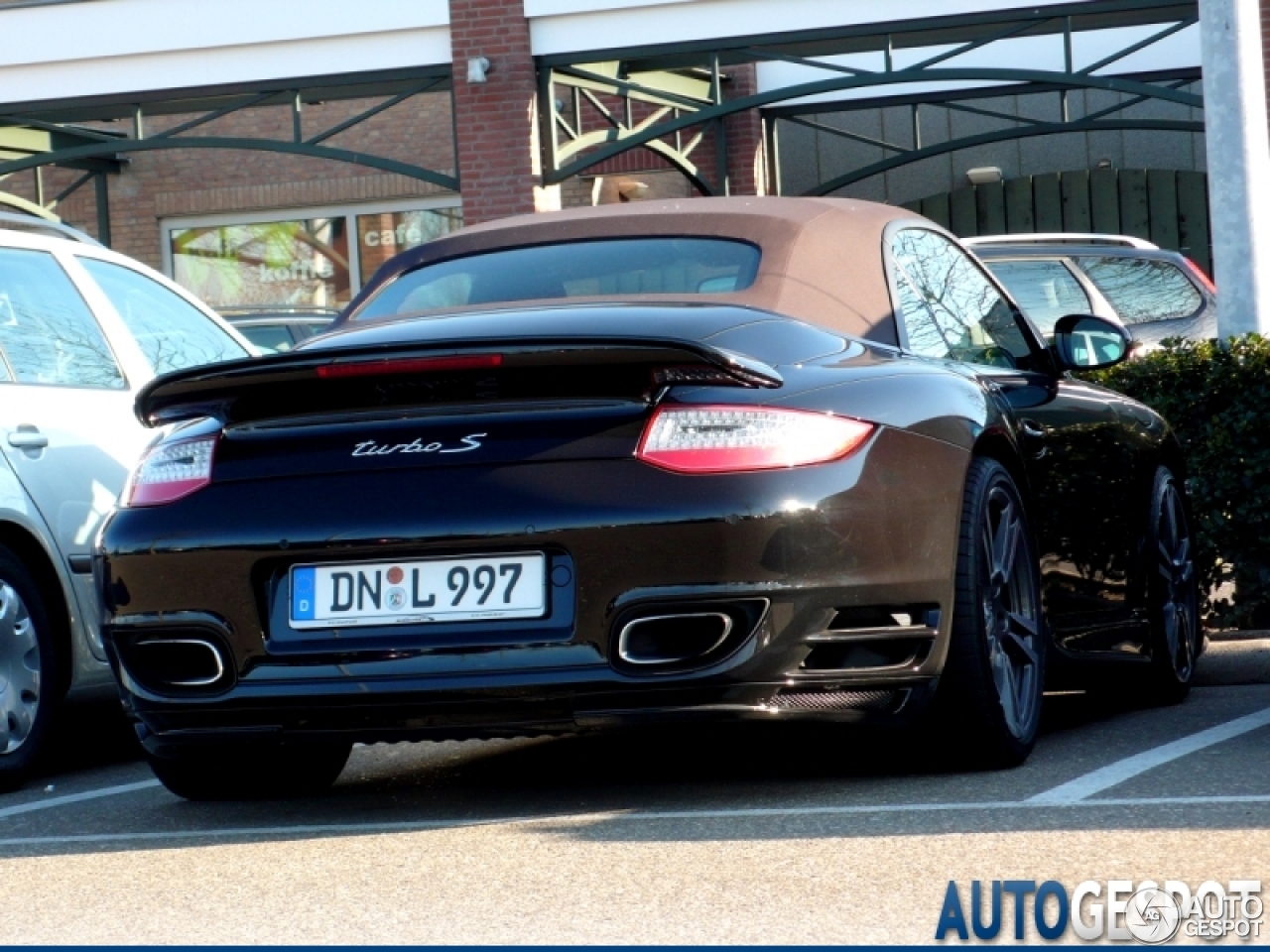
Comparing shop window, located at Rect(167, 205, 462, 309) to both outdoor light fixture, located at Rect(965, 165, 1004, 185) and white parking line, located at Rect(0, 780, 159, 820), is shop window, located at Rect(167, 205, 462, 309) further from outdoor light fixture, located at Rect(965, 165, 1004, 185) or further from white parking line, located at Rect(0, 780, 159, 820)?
white parking line, located at Rect(0, 780, 159, 820)

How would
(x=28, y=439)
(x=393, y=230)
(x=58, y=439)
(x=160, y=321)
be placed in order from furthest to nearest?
(x=393, y=230) < (x=160, y=321) < (x=58, y=439) < (x=28, y=439)

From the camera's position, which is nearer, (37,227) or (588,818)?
(588,818)

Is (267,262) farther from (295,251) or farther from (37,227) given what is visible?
(37,227)

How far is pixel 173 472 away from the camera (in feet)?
15.5

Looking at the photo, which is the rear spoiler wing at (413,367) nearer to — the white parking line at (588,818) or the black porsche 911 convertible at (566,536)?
the black porsche 911 convertible at (566,536)

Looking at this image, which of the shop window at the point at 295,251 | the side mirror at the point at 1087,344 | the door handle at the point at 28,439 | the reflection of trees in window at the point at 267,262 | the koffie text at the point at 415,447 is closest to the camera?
the koffie text at the point at 415,447

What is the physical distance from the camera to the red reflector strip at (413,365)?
445 cm

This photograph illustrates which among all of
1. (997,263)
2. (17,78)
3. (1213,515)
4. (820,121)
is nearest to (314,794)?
(1213,515)

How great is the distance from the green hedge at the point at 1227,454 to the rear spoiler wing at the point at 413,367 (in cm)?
347

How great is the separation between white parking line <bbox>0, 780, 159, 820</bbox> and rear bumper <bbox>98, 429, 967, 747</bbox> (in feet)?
3.12

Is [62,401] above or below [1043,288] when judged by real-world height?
below

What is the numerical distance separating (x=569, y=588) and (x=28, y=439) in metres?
2.27

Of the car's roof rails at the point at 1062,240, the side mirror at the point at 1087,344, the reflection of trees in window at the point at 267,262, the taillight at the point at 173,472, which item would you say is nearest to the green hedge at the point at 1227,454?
the side mirror at the point at 1087,344

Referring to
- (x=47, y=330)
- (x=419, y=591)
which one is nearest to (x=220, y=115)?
(x=47, y=330)
